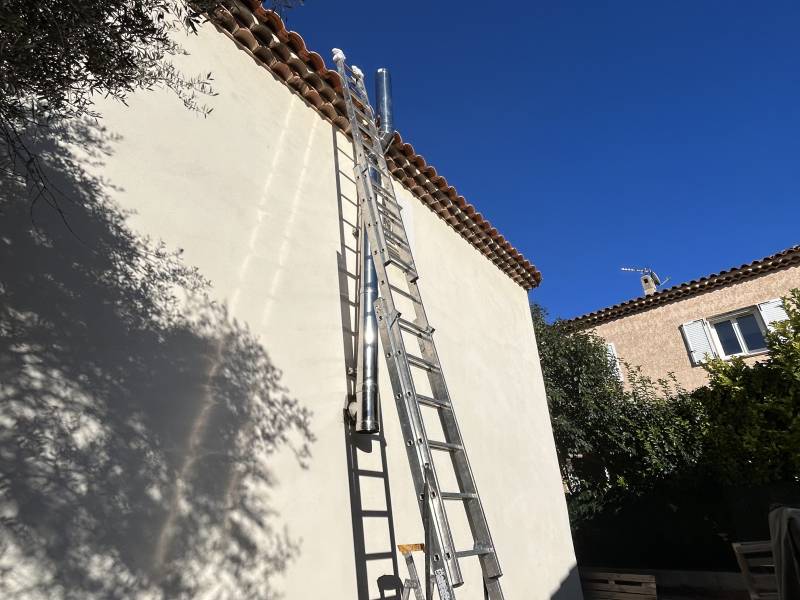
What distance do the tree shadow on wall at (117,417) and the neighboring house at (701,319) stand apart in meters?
11.8

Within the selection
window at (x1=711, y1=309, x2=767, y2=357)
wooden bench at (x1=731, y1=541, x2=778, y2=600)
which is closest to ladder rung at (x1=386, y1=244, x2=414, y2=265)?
wooden bench at (x1=731, y1=541, x2=778, y2=600)

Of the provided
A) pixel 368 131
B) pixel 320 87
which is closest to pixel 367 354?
pixel 368 131

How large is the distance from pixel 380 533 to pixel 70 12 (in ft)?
10.2

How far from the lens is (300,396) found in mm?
3068

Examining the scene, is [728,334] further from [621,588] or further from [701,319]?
[621,588]

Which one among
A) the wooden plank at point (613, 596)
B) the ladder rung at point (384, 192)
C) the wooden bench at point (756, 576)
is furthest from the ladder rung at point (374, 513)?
the wooden plank at point (613, 596)

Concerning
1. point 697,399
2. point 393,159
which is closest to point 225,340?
point 393,159

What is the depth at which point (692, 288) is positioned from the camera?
1218 centimetres

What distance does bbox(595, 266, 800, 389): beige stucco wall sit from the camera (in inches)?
440

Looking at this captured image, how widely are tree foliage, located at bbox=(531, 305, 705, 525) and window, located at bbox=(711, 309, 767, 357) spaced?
1.52 meters

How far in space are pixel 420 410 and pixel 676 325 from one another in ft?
38.2

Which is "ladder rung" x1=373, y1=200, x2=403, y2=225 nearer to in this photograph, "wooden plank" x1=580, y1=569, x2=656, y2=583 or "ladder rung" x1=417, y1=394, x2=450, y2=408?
"ladder rung" x1=417, y1=394, x2=450, y2=408

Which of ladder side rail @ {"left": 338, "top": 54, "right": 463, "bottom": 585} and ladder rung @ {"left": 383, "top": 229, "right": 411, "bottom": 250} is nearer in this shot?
ladder side rail @ {"left": 338, "top": 54, "right": 463, "bottom": 585}

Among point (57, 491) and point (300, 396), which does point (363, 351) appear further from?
point (57, 491)
